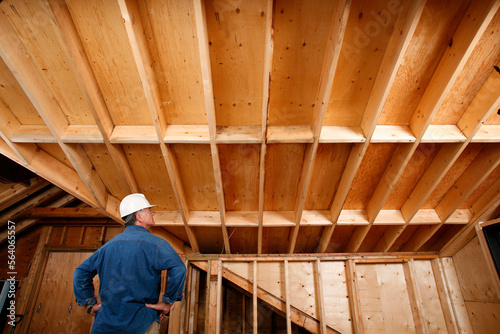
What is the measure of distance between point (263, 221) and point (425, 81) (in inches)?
85.9

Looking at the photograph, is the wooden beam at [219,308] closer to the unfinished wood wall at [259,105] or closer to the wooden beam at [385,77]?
the unfinished wood wall at [259,105]

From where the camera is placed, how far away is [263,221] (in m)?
3.45

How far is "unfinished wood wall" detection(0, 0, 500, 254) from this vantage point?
206cm

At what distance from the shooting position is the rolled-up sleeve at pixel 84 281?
1841 mm

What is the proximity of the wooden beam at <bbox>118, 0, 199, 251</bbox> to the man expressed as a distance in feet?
3.09

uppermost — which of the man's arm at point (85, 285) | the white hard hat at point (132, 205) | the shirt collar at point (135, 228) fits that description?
the white hard hat at point (132, 205)

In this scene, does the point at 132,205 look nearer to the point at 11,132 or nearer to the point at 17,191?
the point at 11,132

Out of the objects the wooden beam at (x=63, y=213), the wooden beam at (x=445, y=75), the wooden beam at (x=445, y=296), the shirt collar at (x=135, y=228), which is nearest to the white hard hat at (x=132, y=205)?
the shirt collar at (x=135, y=228)

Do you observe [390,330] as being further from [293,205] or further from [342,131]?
[342,131]

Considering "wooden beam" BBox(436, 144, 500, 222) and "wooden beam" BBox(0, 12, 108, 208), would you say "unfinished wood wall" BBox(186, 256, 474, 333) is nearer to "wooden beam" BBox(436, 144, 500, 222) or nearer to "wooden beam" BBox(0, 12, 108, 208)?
Answer: "wooden beam" BBox(436, 144, 500, 222)

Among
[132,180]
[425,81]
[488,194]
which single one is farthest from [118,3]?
[488,194]

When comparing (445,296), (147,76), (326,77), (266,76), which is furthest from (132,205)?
(445,296)

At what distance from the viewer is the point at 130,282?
171cm

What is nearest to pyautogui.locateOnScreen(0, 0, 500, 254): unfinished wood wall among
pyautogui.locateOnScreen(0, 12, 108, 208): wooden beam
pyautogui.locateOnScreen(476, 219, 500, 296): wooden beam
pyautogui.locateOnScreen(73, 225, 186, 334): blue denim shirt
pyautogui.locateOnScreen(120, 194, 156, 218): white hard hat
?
pyautogui.locateOnScreen(0, 12, 108, 208): wooden beam
